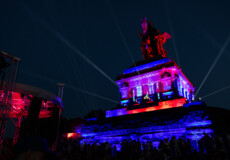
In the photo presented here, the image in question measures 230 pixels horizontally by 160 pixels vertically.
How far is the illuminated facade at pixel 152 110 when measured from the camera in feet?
63.7

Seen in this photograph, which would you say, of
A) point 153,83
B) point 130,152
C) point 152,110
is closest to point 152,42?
point 153,83

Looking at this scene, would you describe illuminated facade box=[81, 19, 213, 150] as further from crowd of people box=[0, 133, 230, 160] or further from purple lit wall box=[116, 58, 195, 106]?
crowd of people box=[0, 133, 230, 160]

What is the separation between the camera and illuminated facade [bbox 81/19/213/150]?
1941 centimetres

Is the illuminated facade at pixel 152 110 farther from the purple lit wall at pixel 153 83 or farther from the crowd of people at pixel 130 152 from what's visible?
the crowd of people at pixel 130 152

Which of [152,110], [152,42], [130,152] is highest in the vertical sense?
[152,42]

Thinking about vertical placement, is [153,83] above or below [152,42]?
below

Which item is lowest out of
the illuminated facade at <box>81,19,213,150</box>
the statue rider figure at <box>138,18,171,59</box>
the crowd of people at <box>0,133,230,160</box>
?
the crowd of people at <box>0,133,230,160</box>

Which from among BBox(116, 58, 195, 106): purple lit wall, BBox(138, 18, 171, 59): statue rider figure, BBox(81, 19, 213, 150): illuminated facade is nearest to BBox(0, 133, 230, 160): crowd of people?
BBox(81, 19, 213, 150): illuminated facade

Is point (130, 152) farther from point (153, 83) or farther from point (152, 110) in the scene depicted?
point (153, 83)

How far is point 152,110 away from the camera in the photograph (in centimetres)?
2391

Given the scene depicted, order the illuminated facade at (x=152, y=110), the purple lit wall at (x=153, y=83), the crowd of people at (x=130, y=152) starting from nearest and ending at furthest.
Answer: the crowd of people at (x=130, y=152)
the illuminated facade at (x=152, y=110)
the purple lit wall at (x=153, y=83)

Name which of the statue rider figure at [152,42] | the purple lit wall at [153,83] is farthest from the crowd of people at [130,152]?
the statue rider figure at [152,42]

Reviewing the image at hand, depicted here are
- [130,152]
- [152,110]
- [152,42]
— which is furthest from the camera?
[152,42]

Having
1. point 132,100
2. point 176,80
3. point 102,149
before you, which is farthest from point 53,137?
point 176,80
